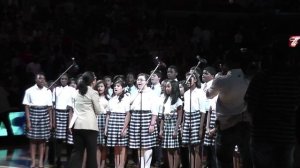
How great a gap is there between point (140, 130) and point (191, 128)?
867 millimetres

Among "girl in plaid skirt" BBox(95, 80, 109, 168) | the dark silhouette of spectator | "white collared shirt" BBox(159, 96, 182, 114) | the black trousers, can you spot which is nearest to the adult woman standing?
the black trousers

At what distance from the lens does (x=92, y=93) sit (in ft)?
35.9

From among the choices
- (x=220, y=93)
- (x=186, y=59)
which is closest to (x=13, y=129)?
(x=186, y=59)

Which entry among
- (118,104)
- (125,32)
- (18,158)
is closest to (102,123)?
(118,104)

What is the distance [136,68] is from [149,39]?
7.56 feet

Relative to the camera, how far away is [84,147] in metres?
10.9

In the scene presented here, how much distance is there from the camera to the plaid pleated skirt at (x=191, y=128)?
38.3ft

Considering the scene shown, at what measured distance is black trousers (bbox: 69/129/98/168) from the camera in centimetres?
1080

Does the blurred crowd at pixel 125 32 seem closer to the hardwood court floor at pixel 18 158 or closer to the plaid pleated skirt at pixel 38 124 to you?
the hardwood court floor at pixel 18 158

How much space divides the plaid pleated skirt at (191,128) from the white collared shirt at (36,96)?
286 cm

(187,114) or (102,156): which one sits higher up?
(187,114)

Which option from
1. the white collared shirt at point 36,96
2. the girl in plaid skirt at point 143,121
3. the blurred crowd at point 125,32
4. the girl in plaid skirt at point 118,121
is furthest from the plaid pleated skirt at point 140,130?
the blurred crowd at point 125,32

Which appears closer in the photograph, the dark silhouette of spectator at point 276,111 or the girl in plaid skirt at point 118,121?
the dark silhouette of spectator at point 276,111

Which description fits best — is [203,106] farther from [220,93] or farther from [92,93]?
[220,93]
